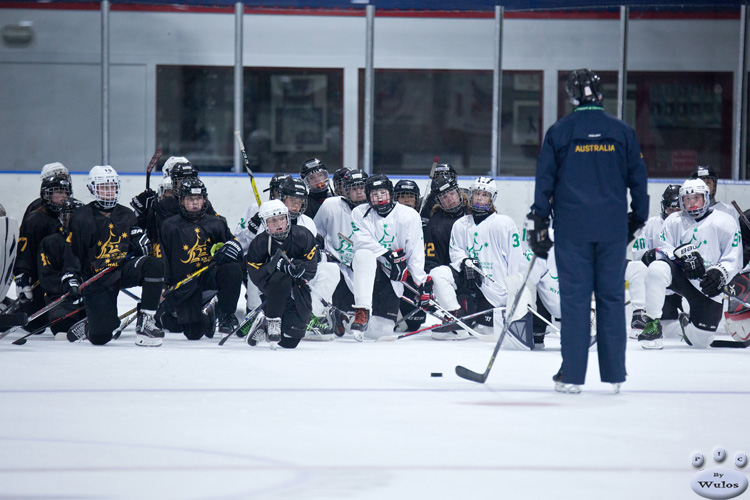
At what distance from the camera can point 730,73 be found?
10.8 metres

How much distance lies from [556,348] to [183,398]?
7.63 ft

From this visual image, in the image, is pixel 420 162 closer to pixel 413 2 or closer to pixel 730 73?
pixel 413 2

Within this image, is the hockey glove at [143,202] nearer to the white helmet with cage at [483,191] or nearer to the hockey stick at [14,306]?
the hockey stick at [14,306]

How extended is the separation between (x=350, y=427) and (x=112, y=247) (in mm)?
2505

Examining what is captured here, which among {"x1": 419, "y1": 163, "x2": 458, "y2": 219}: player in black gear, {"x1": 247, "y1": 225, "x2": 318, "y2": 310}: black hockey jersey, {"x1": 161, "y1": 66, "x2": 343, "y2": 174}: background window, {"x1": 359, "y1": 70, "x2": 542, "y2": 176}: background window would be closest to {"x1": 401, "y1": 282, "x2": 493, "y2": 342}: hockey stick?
{"x1": 247, "y1": 225, "x2": 318, "y2": 310}: black hockey jersey

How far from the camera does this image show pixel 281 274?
502cm

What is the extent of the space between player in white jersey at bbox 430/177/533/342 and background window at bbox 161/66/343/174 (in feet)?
16.5

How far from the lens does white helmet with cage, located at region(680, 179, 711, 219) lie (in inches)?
212

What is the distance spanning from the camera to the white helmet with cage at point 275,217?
16.7 feet

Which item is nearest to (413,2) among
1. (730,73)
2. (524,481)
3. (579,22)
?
(579,22)

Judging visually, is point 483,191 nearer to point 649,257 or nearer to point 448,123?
point 649,257

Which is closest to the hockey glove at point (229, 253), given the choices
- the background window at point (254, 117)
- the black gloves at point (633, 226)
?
the black gloves at point (633, 226)

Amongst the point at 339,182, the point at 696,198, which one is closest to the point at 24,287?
the point at 339,182

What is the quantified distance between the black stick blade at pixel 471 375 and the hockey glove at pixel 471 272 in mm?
1552
